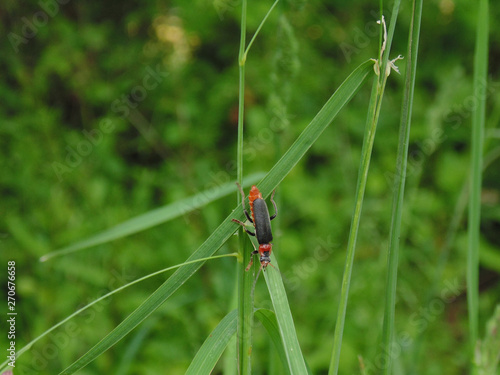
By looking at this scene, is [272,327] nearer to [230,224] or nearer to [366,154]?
[230,224]

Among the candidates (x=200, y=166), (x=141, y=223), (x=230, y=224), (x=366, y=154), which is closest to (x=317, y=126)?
(x=366, y=154)

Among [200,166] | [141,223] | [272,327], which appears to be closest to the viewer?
[272,327]

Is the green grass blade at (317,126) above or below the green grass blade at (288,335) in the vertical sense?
above

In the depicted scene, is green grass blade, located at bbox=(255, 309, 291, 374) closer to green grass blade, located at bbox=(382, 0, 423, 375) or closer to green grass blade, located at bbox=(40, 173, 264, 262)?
green grass blade, located at bbox=(382, 0, 423, 375)

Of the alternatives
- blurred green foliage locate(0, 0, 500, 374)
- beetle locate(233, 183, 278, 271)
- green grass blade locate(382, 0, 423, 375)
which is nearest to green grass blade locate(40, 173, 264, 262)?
beetle locate(233, 183, 278, 271)

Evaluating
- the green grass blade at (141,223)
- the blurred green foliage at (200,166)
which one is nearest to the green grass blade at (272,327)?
the green grass blade at (141,223)

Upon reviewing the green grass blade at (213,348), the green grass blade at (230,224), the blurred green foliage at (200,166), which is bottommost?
the green grass blade at (213,348)

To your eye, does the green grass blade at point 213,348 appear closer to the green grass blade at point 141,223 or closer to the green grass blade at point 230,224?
the green grass blade at point 230,224
